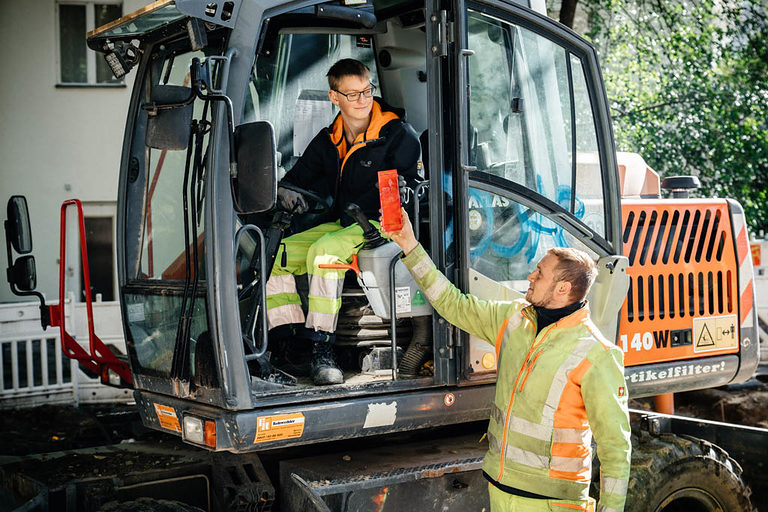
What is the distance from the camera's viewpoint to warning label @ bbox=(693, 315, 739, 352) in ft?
16.7

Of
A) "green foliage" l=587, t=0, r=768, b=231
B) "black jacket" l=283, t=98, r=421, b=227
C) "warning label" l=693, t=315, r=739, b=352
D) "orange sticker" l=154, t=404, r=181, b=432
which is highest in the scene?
"green foliage" l=587, t=0, r=768, b=231

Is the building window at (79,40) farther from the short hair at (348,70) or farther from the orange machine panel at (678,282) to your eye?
the orange machine panel at (678,282)

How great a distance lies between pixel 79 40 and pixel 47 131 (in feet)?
5.67

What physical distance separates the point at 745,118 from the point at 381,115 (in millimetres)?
10756

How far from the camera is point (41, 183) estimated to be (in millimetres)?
15852

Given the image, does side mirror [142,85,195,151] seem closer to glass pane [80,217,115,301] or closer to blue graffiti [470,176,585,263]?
blue graffiti [470,176,585,263]

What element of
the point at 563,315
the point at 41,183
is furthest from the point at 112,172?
the point at 563,315

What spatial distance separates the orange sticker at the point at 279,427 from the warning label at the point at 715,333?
8.44 ft

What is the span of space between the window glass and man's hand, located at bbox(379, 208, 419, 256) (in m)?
0.48

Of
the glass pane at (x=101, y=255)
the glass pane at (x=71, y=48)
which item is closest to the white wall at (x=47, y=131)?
the glass pane at (x=71, y=48)

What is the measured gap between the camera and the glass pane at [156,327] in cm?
377

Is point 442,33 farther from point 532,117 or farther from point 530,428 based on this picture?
point 530,428

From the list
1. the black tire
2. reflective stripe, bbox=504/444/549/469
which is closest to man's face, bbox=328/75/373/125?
reflective stripe, bbox=504/444/549/469

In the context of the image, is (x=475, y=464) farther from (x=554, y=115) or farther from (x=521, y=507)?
(x=554, y=115)
